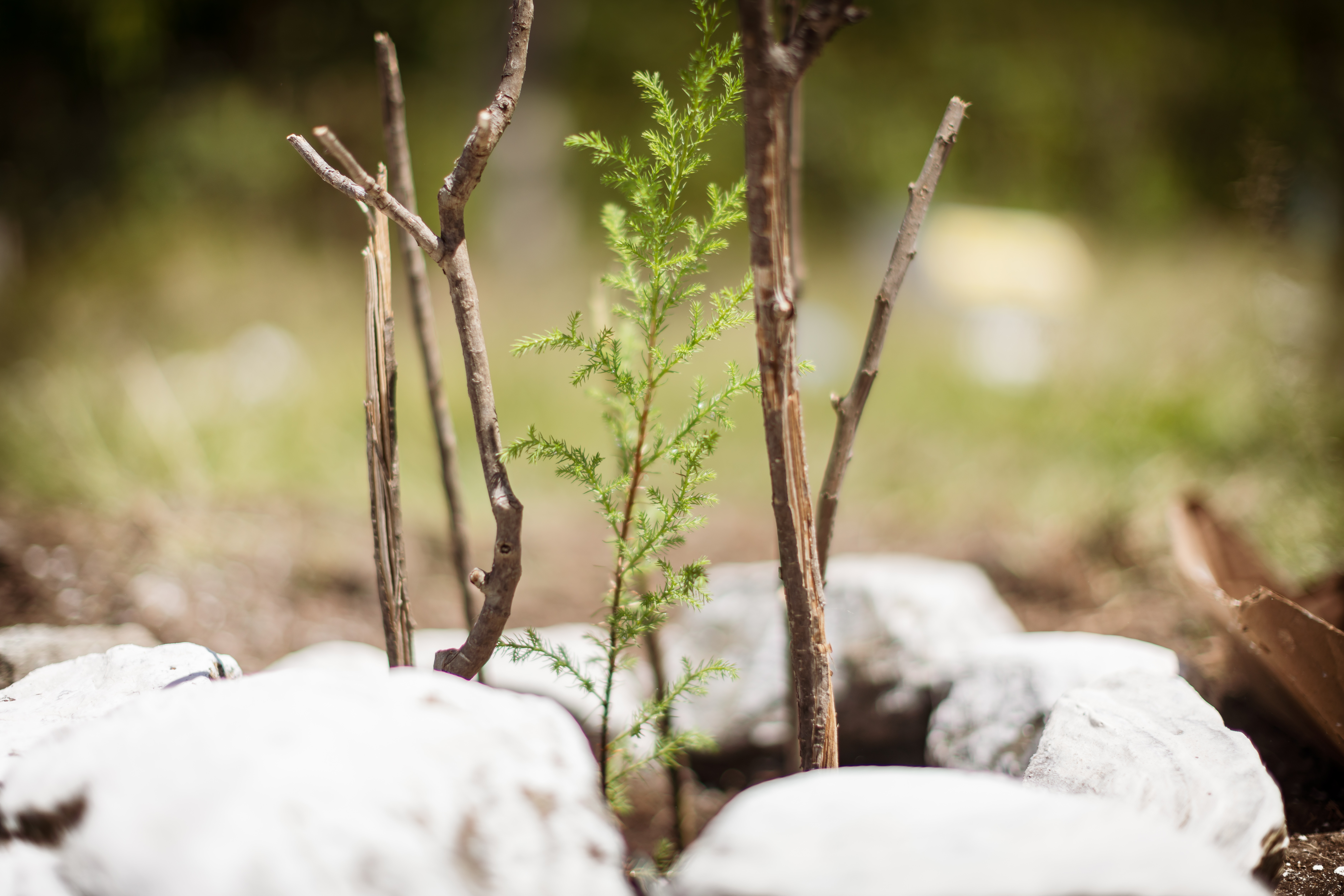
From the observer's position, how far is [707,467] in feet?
13.4

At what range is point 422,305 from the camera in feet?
4.44

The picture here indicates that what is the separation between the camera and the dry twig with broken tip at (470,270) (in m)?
0.96

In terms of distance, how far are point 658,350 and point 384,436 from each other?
40 centimetres

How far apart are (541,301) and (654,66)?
19.3 ft

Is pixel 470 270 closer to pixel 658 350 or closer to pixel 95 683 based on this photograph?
pixel 658 350

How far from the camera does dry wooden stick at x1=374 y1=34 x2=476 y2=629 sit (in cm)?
127

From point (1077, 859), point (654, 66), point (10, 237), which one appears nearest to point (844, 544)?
point (1077, 859)

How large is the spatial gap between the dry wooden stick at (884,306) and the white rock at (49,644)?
3.64 ft

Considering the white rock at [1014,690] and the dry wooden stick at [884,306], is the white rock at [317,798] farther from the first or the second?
the white rock at [1014,690]

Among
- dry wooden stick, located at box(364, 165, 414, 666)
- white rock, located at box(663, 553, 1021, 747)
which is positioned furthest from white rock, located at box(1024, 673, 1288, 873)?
dry wooden stick, located at box(364, 165, 414, 666)

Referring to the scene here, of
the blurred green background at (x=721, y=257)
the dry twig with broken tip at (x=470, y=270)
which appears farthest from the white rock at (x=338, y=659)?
the blurred green background at (x=721, y=257)

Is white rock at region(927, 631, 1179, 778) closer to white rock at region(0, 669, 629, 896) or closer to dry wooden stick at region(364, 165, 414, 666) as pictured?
white rock at region(0, 669, 629, 896)

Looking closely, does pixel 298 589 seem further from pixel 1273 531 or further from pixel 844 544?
pixel 1273 531

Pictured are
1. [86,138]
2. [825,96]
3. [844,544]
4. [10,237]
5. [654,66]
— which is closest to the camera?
[844,544]
